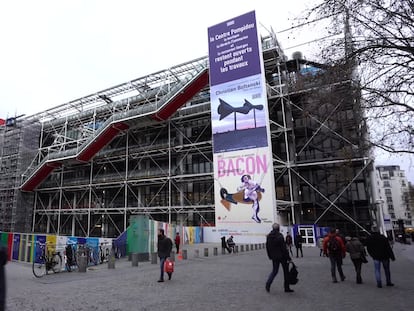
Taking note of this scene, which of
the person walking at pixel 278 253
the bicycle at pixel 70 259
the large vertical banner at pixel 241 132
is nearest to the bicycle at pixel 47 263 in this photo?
the bicycle at pixel 70 259

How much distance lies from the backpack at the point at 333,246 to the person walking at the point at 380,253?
2.35 ft

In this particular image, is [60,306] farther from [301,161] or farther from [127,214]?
[127,214]

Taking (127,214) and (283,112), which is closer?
(283,112)

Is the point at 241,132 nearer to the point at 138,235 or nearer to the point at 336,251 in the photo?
the point at 138,235

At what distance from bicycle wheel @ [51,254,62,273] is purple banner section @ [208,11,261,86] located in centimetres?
1851

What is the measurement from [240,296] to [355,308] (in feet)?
6.78

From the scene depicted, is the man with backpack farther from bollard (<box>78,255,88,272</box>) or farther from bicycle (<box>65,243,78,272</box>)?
bicycle (<box>65,243,78,272</box>)

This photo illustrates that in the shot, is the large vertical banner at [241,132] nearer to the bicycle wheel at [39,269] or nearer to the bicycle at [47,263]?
the bicycle at [47,263]

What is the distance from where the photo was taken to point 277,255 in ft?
20.9

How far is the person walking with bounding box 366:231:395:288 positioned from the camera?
6.91 meters

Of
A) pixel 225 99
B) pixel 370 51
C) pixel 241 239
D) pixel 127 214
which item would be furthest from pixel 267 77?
pixel 370 51

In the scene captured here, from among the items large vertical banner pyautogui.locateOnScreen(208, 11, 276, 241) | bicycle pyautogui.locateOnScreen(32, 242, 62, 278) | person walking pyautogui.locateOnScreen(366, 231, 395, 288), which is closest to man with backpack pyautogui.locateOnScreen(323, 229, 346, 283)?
person walking pyautogui.locateOnScreen(366, 231, 395, 288)

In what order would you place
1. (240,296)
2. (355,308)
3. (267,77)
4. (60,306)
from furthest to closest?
(267,77) < (240,296) < (60,306) < (355,308)

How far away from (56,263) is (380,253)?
1055 cm
